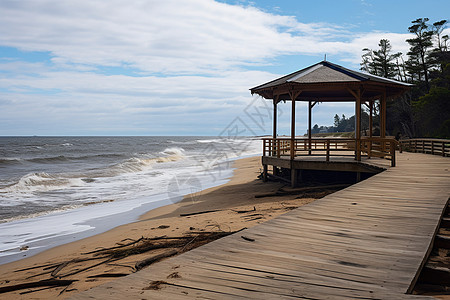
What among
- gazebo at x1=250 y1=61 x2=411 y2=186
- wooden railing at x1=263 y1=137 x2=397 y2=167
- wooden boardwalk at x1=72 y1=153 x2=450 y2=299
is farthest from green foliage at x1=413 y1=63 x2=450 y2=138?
wooden boardwalk at x1=72 y1=153 x2=450 y2=299

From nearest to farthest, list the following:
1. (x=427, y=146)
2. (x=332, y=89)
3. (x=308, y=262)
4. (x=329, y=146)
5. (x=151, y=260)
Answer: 1. (x=308, y=262)
2. (x=151, y=260)
3. (x=332, y=89)
4. (x=329, y=146)
5. (x=427, y=146)

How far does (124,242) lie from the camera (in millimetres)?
7098

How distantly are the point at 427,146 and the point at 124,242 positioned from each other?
18.8 meters

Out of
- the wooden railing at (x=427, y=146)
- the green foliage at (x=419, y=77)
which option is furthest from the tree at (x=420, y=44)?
the wooden railing at (x=427, y=146)

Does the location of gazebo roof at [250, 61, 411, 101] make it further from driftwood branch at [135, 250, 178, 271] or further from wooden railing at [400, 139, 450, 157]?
driftwood branch at [135, 250, 178, 271]

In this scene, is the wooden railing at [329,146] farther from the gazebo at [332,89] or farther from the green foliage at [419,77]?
the green foliage at [419,77]

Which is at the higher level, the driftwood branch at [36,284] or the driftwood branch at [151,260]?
the driftwood branch at [151,260]

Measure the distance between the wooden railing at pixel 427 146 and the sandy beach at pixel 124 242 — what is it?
10980mm

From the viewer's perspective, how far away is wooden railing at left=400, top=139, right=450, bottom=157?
17.9 m

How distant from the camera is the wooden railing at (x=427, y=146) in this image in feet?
58.9

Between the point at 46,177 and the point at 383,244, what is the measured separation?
21196mm

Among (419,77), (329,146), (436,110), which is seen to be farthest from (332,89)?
(419,77)

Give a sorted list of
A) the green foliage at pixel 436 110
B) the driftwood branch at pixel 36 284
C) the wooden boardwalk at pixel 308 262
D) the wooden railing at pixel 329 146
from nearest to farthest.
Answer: the wooden boardwalk at pixel 308 262 < the driftwood branch at pixel 36 284 < the wooden railing at pixel 329 146 < the green foliage at pixel 436 110

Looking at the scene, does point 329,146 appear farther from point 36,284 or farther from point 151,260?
point 36,284
